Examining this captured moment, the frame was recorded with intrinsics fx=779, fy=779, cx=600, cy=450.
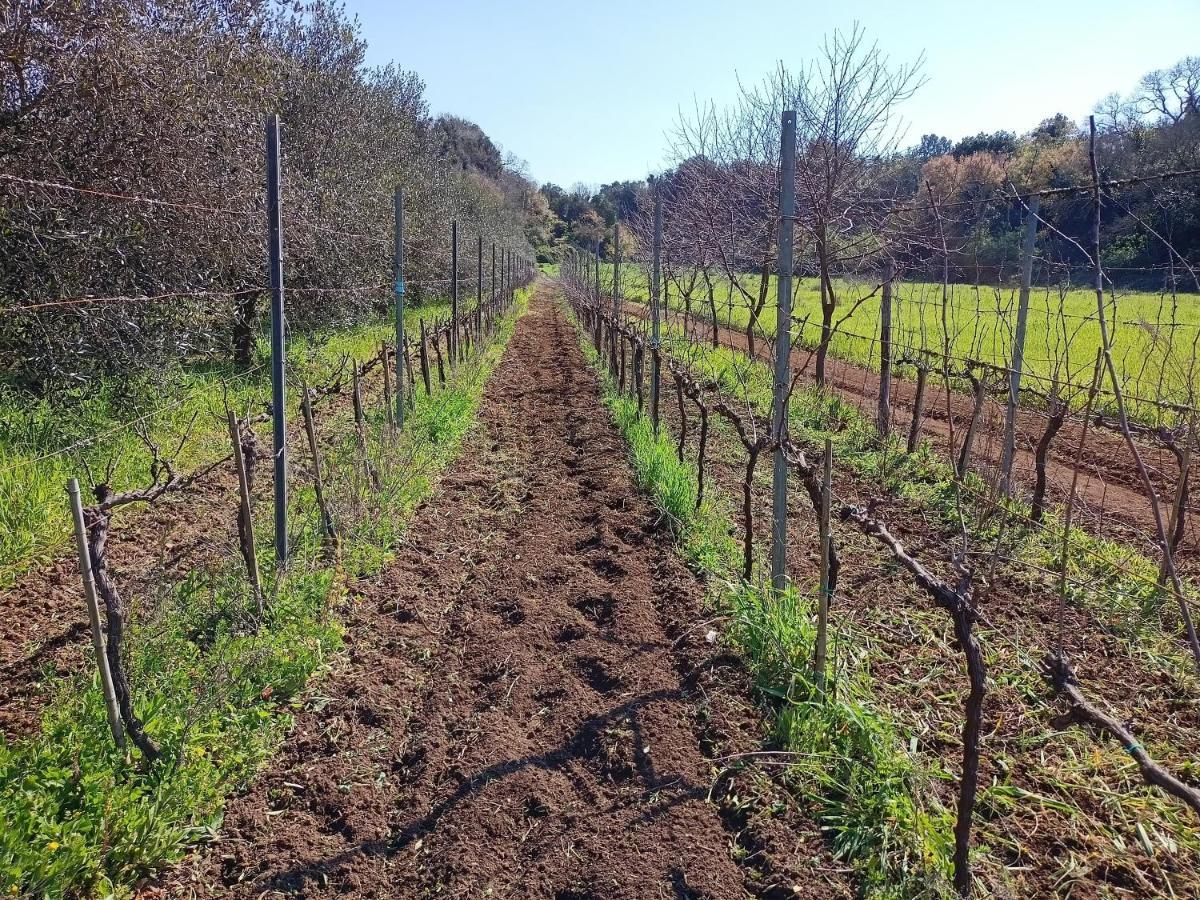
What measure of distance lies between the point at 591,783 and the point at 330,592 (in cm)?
218

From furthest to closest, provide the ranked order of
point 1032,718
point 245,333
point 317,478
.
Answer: point 245,333 < point 317,478 < point 1032,718

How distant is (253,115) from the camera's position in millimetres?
9727

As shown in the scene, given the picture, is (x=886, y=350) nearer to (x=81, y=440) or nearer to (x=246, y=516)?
(x=246, y=516)

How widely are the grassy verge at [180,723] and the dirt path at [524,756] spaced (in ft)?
0.47

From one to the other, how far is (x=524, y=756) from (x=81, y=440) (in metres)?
5.27

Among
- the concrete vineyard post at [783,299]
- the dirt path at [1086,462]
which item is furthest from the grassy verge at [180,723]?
the dirt path at [1086,462]

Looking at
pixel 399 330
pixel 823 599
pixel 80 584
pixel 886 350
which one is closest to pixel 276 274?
pixel 80 584

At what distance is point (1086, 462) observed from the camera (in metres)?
8.04

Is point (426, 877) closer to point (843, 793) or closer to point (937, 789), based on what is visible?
point (843, 793)

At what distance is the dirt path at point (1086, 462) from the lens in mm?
6020

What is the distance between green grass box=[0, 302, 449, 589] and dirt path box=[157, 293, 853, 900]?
1.70 metres

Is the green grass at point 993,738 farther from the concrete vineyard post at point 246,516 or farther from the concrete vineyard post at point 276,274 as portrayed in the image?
the concrete vineyard post at point 276,274

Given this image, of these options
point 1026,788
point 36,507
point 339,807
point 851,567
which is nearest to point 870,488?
point 851,567

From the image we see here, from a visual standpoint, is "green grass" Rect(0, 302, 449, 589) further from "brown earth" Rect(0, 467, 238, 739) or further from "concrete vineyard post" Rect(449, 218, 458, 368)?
"concrete vineyard post" Rect(449, 218, 458, 368)
